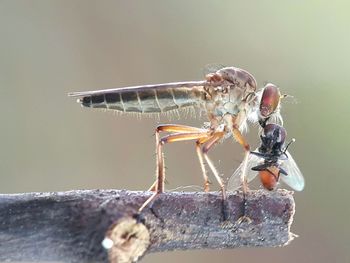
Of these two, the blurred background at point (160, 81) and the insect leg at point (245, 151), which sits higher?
the insect leg at point (245, 151)

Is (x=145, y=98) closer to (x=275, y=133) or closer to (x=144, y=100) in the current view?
(x=144, y=100)

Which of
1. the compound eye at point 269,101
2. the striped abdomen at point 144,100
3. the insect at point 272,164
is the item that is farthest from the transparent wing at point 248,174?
the striped abdomen at point 144,100

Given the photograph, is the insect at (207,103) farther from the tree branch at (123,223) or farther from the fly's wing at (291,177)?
the tree branch at (123,223)

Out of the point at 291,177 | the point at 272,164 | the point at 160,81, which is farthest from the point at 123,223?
the point at 160,81

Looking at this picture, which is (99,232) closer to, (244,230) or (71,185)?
(244,230)

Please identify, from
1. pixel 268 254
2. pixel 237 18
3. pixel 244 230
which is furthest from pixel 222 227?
pixel 237 18
